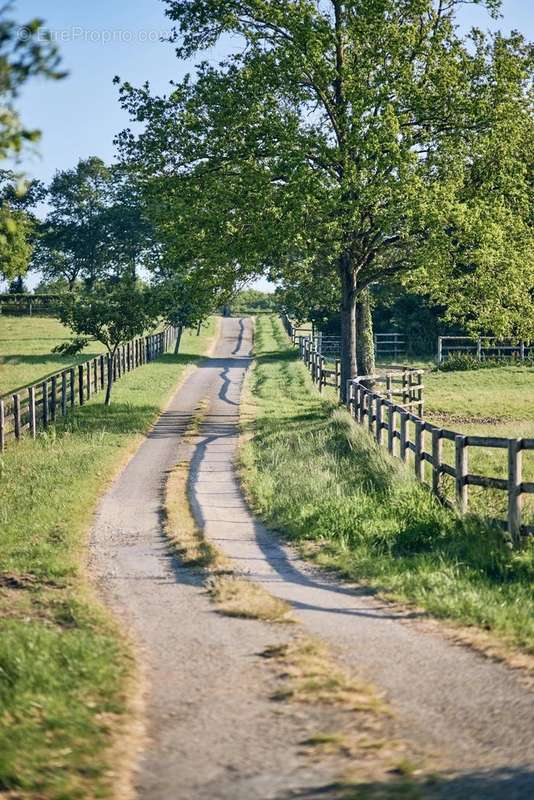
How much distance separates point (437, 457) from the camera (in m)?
14.4

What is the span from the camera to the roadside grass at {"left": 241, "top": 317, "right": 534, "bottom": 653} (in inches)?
378

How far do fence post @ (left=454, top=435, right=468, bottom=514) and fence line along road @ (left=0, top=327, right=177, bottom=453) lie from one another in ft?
41.0

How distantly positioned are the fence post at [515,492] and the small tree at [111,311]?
1989 centimetres

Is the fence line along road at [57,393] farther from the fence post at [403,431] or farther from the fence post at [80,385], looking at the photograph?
the fence post at [403,431]

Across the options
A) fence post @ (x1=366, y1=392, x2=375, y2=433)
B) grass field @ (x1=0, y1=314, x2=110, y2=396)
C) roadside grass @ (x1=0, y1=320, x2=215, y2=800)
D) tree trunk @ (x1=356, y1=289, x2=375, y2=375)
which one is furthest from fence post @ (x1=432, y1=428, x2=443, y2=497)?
grass field @ (x1=0, y1=314, x2=110, y2=396)

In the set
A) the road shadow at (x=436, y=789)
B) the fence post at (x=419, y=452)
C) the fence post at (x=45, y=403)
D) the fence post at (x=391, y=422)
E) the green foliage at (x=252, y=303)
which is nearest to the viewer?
the road shadow at (x=436, y=789)

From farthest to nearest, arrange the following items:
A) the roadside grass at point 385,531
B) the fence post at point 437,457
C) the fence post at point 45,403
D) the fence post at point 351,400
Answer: the fence post at point 45,403 → the fence post at point 351,400 → the fence post at point 437,457 → the roadside grass at point 385,531

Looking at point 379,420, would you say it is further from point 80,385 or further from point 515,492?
point 80,385

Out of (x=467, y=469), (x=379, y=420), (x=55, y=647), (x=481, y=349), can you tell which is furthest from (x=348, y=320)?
(x=481, y=349)

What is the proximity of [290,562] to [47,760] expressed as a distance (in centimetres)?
627

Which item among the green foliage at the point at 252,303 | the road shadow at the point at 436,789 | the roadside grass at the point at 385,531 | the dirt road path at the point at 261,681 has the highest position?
the green foliage at the point at 252,303

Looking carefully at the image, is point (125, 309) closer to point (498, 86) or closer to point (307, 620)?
point (498, 86)

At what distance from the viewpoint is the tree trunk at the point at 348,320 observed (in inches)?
1118

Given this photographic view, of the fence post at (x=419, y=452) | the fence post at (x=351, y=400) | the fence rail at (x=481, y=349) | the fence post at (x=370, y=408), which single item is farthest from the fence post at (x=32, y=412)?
the fence rail at (x=481, y=349)
